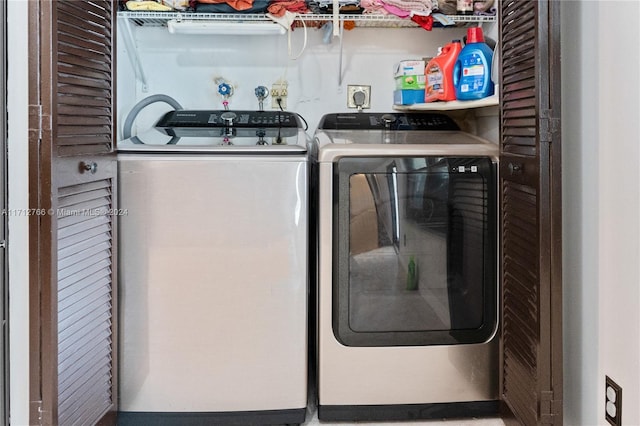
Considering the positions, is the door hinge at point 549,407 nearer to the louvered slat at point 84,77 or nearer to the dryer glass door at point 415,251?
the dryer glass door at point 415,251

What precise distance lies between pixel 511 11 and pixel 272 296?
1167 mm

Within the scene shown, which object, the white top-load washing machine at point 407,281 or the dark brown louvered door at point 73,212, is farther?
A: the white top-load washing machine at point 407,281

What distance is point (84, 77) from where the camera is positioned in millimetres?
1575

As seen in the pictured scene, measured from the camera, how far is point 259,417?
1857mm

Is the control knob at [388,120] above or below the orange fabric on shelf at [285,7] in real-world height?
below

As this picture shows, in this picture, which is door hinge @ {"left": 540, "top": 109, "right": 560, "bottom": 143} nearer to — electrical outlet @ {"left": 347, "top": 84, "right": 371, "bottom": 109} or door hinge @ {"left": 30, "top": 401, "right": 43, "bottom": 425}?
electrical outlet @ {"left": 347, "top": 84, "right": 371, "bottom": 109}

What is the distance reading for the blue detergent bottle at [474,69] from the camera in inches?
81.7

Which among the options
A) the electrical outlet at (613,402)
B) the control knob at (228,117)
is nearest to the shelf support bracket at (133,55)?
the control knob at (228,117)

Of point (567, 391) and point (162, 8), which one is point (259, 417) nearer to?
point (567, 391)

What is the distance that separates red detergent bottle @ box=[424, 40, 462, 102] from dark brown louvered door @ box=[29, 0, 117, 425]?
123 cm

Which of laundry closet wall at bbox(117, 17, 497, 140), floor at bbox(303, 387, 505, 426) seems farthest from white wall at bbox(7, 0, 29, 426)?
laundry closet wall at bbox(117, 17, 497, 140)

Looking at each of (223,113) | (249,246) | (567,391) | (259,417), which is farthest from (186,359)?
(567,391)

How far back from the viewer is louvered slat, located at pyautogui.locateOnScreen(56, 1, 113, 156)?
1.43m

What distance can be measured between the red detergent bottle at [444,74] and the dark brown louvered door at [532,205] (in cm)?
41
